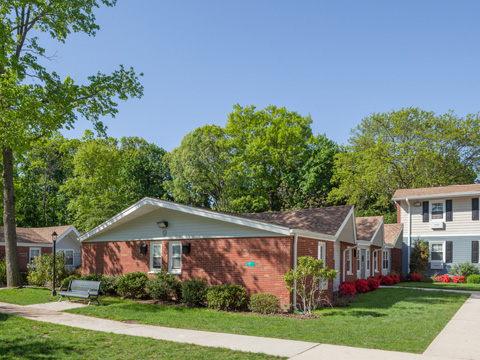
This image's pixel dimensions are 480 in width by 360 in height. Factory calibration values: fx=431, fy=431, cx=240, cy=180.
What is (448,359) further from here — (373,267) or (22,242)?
(22,242)

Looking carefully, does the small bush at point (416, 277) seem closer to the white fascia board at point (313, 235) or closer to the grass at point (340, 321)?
the grass at point (340, 321)

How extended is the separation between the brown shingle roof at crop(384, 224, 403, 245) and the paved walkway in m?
15.4

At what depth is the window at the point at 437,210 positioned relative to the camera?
29.9 metres

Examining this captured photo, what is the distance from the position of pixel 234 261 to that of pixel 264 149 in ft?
81.0

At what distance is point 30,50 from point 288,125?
25903 mm

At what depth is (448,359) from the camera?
8.40 metres

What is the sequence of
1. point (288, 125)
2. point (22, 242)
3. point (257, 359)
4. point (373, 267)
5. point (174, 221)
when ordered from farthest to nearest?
point (288, 125) < point (22, 242) < point (373, 267) < point (174, 221) < point (257, 359)

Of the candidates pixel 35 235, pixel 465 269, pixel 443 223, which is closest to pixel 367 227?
pixel 443 223

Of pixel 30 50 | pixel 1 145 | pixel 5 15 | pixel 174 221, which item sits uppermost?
pixel 5 15

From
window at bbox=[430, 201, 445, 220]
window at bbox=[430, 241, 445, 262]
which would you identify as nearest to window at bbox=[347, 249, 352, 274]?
window at bbox=[430, 241, 445, 262]

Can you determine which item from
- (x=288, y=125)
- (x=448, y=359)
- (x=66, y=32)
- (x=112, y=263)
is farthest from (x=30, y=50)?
(x=288, y=125)

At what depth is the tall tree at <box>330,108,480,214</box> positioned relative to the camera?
37.9 meters

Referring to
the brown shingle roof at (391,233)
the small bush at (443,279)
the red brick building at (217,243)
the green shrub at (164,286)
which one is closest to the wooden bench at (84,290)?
the green shrub at (164,286)

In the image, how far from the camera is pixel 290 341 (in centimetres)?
995
